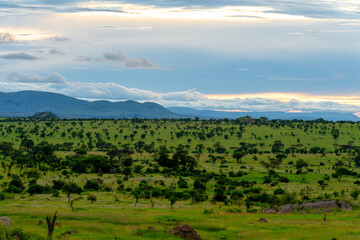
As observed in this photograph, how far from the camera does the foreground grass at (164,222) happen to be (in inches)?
1714

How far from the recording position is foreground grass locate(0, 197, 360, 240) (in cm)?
4353

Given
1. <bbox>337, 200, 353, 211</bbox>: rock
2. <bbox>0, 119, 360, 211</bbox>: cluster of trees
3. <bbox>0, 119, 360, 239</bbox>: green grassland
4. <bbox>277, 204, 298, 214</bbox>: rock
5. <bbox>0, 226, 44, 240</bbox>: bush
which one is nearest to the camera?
<bbox>0, 226, 44, 240</bbox>: bush

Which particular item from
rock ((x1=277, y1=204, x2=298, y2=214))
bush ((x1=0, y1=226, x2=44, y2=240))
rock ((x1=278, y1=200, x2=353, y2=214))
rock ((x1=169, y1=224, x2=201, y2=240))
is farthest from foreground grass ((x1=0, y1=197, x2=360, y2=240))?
rock ((x1=277, y1=204, x2=298, y2=214))

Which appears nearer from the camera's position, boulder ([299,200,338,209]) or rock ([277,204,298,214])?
rock ([277,204,298,214])

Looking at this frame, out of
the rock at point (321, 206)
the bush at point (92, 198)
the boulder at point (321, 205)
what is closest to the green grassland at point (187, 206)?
the bush at point (92, 198)

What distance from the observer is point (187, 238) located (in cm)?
4047

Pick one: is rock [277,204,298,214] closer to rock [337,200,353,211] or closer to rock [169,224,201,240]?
rock [337,200,353,211]

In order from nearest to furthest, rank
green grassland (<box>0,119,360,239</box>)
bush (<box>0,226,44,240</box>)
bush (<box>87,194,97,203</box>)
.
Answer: bush (<box>0,226,44,240</box>) < green grassland (<box>0,119,360,239</box>) < bush (<box>87,194,97,203</box>)

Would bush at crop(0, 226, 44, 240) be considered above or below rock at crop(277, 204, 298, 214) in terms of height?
above

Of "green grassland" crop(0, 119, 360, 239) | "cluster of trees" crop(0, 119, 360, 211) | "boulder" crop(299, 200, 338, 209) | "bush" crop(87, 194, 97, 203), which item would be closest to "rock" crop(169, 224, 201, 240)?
"green grassland" crop(0, 119, 360, 239)

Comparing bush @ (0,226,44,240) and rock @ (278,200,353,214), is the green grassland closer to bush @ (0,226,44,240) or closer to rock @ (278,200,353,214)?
rock @ (278,200,353,214)

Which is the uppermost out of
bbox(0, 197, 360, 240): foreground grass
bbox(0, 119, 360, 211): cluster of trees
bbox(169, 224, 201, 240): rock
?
bbox(169, 224, 201, 240): rock

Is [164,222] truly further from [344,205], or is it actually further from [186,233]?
[344,205]

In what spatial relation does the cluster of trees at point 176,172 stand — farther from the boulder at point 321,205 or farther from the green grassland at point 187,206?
the boulder at point 321,205
